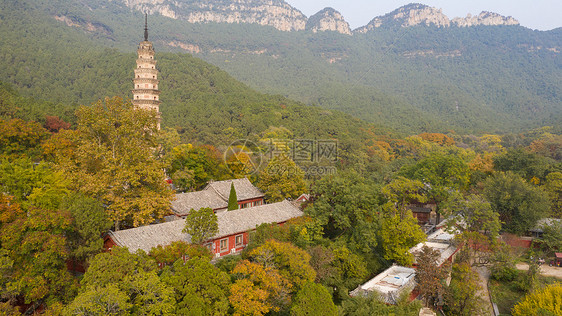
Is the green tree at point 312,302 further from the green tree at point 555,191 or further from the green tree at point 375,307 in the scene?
the green tree at point 555,191

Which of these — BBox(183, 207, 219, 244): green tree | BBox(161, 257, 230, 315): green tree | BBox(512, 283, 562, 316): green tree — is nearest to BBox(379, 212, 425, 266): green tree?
BBox(512, 283, 562, 316): green tree

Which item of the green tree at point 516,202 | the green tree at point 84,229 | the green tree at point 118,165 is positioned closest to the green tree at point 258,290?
the green tree at point 84,229

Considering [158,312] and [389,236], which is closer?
[158,312]

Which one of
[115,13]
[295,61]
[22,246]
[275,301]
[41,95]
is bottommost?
[275,301]

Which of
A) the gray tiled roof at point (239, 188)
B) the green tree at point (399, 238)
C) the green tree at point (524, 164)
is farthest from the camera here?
the green tree at point (524, 164)

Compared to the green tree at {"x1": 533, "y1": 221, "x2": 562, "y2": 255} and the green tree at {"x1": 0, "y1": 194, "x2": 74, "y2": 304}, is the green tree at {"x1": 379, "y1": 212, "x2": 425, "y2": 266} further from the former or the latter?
the green tree at {"x1": 0, "y1": 194, "x2": 74, "y2": 304}

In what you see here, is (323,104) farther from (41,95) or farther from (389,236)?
(389,236)

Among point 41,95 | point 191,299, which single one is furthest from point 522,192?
point 41,95
